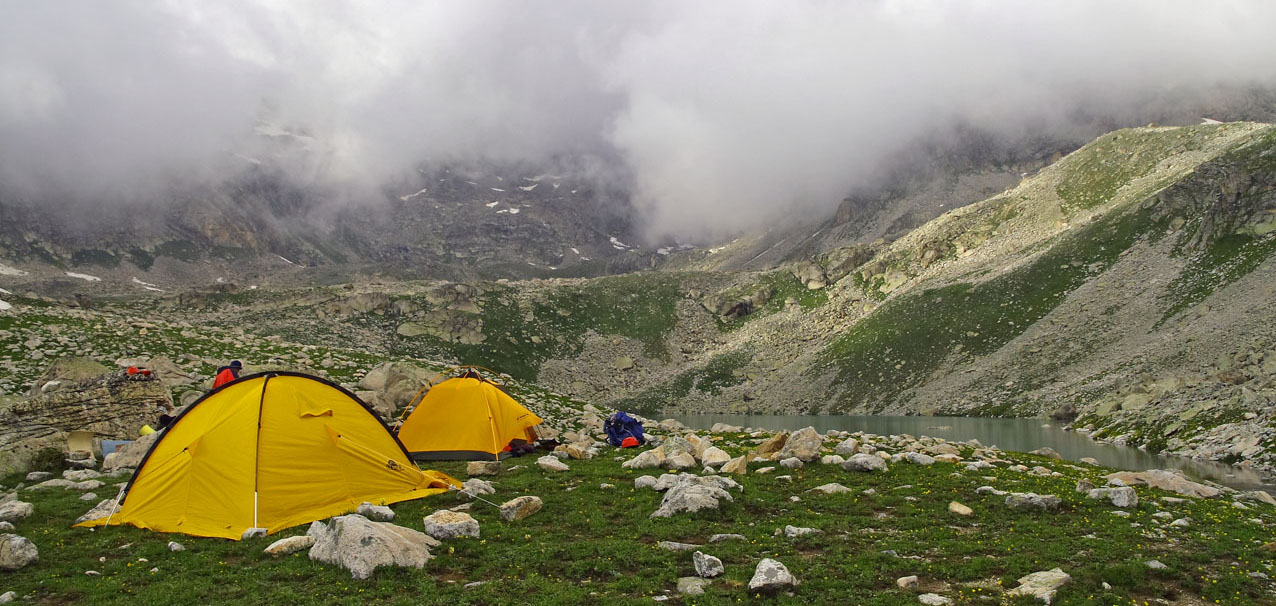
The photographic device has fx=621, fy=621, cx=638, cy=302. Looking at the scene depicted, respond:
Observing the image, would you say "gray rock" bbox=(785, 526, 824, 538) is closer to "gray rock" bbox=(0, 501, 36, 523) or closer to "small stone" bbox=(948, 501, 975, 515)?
"small stone" bbox=(948, 501, 975, 515)

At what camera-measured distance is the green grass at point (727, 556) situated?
364 inches

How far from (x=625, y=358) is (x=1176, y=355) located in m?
122

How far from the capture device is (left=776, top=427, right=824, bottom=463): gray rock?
20.3 metres

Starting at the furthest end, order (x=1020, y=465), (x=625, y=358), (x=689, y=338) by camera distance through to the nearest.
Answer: (x=689, y=338)
(x=625, y=358)
(x=1020, y=465)

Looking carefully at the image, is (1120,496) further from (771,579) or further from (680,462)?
(680,462)

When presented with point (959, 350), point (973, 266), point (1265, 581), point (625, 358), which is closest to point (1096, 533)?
point (1265, 581)

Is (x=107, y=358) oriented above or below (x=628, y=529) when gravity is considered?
above

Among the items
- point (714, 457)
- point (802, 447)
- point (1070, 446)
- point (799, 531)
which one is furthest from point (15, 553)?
point (1070, 446)

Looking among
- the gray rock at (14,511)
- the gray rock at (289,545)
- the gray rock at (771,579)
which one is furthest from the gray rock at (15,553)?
the gray rock at (771,579)

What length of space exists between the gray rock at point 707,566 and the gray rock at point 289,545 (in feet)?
23.2

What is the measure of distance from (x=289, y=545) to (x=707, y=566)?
25.4 feet

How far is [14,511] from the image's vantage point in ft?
44.2

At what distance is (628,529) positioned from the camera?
12.9 metres

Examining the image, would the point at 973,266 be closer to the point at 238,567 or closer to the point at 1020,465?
the point at 1020,465
